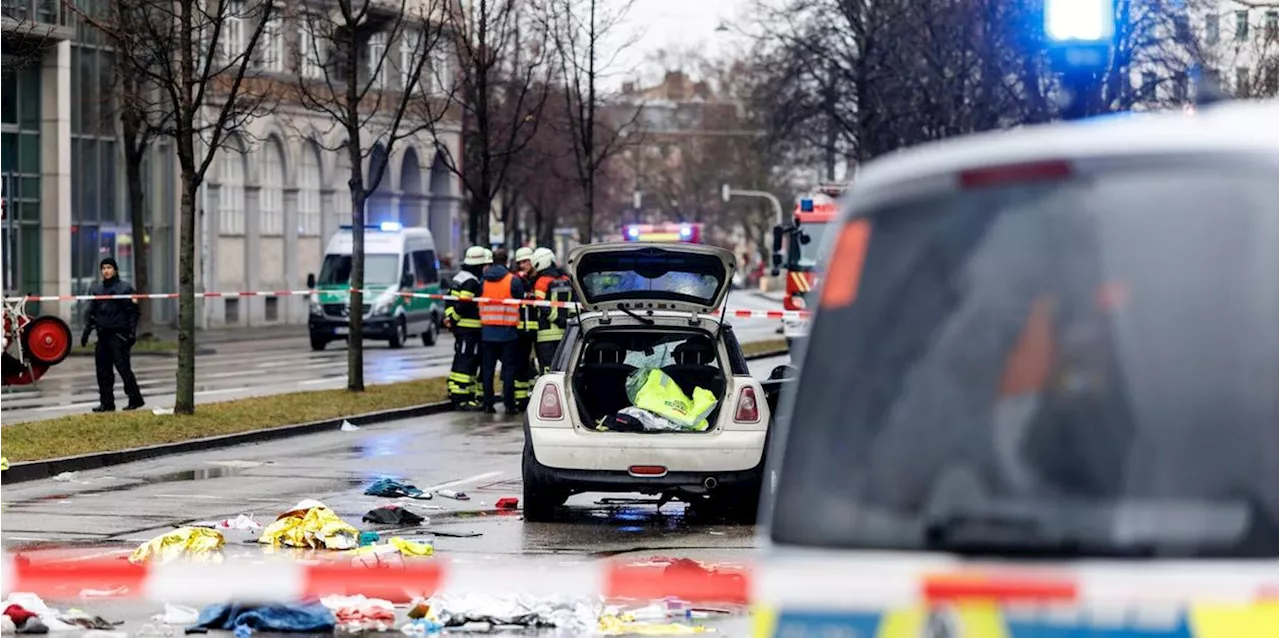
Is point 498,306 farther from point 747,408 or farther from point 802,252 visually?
point 802,252

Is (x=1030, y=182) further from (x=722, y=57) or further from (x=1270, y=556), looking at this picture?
(x=722, y=57)

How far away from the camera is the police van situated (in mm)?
43875

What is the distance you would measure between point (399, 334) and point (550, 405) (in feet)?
103

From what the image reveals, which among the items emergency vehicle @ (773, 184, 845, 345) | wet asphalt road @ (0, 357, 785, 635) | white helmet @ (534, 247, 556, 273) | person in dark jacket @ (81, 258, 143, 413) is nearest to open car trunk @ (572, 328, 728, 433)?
wet asphalt road @ (0, 357, 785, 635)

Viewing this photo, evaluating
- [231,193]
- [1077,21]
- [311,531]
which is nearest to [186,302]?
[311,531]

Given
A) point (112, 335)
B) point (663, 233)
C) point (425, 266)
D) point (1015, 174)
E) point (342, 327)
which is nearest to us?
point (1015, 174)

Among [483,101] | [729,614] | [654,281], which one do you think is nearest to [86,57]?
[483,101]

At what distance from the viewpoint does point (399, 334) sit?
44.7 m

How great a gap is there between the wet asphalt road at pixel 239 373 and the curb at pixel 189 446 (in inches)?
115

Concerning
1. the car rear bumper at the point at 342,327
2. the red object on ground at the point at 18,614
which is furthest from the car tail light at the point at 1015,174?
the car rear bumper at the point at 342,327

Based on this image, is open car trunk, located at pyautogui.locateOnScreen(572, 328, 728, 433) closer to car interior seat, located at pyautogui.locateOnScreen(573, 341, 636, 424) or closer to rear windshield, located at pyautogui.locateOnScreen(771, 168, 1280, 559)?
car interior seat, located at pyautogui.locateOnScreen(573, 341, 636, 424)

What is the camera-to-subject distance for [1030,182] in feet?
13.3

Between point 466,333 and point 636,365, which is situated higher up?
point 636,365

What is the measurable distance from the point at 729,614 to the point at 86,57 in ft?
141
